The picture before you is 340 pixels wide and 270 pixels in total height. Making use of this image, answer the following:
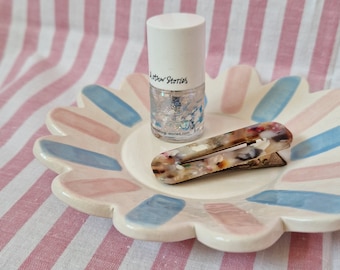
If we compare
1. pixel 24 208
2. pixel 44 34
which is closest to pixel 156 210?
pixel 24 208

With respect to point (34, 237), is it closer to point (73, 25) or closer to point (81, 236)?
point (81, 236)

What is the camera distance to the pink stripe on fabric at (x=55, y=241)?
407mm

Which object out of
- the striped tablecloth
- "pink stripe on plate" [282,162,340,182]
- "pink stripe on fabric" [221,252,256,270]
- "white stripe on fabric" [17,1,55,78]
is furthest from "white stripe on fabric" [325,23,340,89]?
"white stripe on fabric" [17,1,55,78]

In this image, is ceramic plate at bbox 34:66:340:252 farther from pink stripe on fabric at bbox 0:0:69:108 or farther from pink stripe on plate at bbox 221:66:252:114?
pink stripe on fabric at bbox 0:0:69:108

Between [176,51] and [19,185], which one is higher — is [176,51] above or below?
above

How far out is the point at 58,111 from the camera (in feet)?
1.75

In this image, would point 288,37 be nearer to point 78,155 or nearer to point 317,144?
point 317,144

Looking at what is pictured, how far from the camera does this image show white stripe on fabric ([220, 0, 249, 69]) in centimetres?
65

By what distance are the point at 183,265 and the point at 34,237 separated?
135 mm

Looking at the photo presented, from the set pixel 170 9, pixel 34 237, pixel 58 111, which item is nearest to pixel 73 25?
pixel 170 9

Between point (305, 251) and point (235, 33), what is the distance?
345mm

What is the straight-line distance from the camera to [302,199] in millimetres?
409

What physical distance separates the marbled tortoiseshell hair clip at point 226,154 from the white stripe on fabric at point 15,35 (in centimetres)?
42

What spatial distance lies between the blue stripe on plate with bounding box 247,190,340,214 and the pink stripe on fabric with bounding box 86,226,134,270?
0.12 metres
